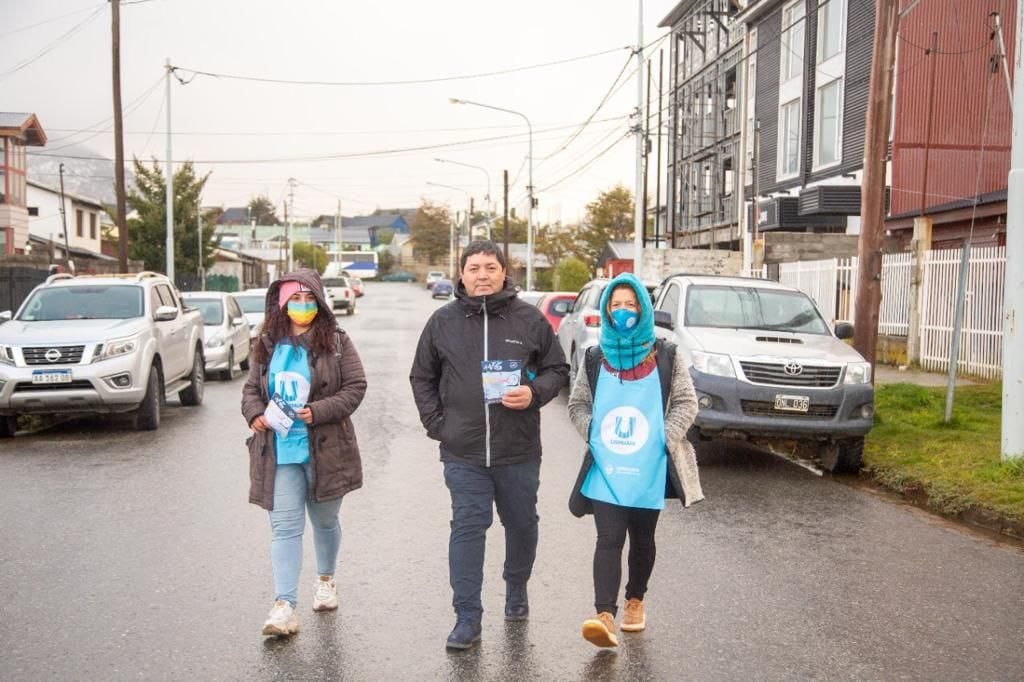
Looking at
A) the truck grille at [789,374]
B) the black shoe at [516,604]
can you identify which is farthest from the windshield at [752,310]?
the black shoe at [516,604]

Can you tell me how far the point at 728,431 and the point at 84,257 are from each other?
50084 mm

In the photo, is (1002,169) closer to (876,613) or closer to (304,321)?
(876,613)

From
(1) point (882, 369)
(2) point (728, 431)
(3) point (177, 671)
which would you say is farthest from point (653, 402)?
(1) point (882, 369)

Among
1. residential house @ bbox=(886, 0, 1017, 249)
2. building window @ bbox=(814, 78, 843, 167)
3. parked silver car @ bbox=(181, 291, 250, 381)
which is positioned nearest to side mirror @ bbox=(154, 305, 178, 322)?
parked silver car @ bbox=(181, 291, 250, 381)

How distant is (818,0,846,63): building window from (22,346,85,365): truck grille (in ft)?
76.2

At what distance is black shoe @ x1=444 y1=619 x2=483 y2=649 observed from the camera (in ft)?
16.5

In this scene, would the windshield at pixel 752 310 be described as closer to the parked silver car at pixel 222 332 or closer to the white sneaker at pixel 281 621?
the white sneaker at pixel 281 621

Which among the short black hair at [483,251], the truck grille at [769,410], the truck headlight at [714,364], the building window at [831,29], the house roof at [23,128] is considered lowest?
the truck grille at [769,410]

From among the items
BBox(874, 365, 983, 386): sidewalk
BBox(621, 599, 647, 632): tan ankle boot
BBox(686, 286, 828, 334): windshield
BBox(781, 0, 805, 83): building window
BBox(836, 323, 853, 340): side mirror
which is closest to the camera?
BBox(621, 599, 647, 632): tan ankle boot

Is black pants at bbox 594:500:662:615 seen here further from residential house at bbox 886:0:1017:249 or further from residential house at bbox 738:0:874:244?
residential house at bbox 738:0:874:244

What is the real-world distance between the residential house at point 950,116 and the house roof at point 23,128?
36181 mm

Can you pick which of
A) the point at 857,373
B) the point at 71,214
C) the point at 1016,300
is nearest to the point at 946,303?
the point at 857,373

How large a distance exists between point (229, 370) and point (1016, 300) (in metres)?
14.2

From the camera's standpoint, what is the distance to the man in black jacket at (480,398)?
5148mm
